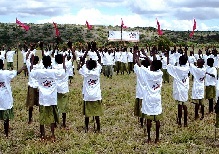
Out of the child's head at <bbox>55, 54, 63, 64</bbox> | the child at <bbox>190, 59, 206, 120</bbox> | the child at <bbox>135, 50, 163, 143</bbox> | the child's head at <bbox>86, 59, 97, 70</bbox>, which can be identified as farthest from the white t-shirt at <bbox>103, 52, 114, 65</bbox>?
the child at <bbox>135, 50, 163, 143</bbox>

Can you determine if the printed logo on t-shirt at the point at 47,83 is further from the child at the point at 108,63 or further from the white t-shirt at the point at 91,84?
the child at the point at 108,63

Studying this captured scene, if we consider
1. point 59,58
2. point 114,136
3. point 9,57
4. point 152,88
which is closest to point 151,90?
point 152,88

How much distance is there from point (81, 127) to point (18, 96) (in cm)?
539

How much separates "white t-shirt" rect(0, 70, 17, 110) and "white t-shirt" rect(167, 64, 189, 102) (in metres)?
3.77

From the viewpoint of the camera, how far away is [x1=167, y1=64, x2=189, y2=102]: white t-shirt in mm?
9477

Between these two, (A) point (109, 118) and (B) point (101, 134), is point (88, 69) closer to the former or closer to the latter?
(B) point (101, 134)

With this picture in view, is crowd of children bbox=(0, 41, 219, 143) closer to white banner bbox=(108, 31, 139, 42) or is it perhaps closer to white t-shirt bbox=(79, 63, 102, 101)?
white t-shirt bbox=(79, 63, 102, 101)

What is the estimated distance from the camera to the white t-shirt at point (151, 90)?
8216mm

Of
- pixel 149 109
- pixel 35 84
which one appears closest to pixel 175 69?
pixel 149 109

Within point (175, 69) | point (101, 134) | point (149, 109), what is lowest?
point (101, 134)

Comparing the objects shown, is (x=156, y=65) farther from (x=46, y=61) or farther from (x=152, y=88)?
(x=46, y=61)

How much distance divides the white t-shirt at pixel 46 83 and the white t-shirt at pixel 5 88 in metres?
0.53

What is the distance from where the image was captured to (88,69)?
9.05m

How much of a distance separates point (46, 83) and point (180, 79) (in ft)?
11.0
